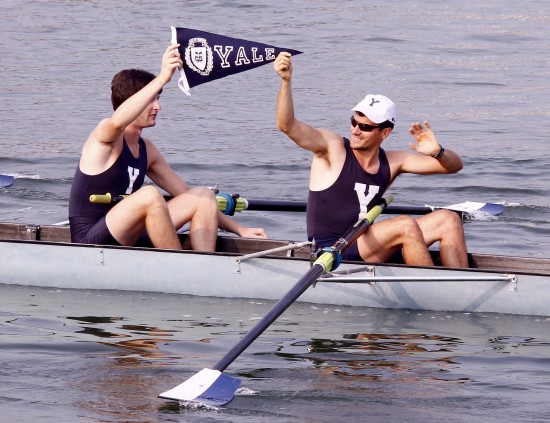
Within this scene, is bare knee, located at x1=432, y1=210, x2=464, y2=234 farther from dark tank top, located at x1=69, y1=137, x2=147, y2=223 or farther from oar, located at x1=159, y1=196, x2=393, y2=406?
dark tank top, located at x1=69, y1=137, x2=147, y2=223

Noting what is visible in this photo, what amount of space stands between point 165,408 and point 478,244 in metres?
6.15

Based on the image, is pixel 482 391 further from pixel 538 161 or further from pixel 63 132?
pixel 63 132

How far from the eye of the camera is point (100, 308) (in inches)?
403

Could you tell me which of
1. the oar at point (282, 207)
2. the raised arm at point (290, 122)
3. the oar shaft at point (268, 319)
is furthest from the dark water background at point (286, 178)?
the raised arm at point (290, 122)

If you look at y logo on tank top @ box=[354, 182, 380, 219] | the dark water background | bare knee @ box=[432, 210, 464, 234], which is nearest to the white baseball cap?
y logo on tank top @ box=[354, 182, 380, 219]

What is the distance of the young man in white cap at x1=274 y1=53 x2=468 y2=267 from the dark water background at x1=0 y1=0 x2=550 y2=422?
54cm

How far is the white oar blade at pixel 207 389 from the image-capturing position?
784cm

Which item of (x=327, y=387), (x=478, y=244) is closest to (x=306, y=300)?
(x=327, y=387)

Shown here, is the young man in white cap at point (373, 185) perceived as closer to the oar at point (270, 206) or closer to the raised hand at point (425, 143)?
the raised hand at point (425, 143)

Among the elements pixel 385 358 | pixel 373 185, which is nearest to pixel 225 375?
pixel 385 358

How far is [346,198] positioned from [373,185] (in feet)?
0.73

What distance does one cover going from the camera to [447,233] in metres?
10.0

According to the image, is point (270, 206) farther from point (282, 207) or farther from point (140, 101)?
point (140, 101)

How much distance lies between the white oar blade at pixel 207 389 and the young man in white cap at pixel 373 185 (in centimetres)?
221
